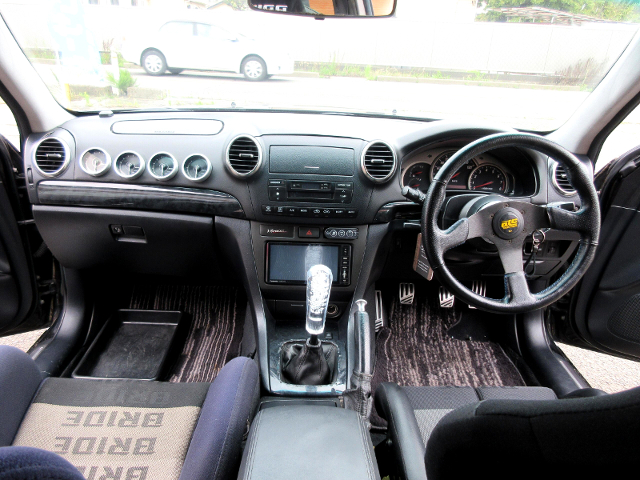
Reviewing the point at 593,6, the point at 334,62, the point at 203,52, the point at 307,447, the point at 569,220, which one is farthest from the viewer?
the point at 203,52

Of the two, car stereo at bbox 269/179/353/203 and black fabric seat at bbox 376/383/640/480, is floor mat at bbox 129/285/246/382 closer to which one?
car stereo at bbox 269/179/353/203

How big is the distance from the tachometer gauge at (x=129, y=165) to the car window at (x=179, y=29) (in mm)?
978

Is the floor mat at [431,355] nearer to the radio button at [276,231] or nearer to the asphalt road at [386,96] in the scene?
the radio button at [276,231]

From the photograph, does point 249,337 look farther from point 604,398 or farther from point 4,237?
point 604,398

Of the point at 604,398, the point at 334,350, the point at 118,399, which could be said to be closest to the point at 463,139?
the point at 334,350

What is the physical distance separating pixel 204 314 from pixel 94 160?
1183mm

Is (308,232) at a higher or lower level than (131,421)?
higher

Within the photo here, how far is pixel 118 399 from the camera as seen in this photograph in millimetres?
1454

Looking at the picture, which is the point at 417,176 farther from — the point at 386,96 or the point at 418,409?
the point at 418,409

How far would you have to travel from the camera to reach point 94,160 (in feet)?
6.63

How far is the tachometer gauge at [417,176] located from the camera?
2.07 m

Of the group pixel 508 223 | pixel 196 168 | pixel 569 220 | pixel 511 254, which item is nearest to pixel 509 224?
pixel 508 223

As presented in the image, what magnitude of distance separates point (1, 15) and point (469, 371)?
294cm

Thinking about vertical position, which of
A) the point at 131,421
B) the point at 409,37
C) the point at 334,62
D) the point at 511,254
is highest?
the point at 409,37
